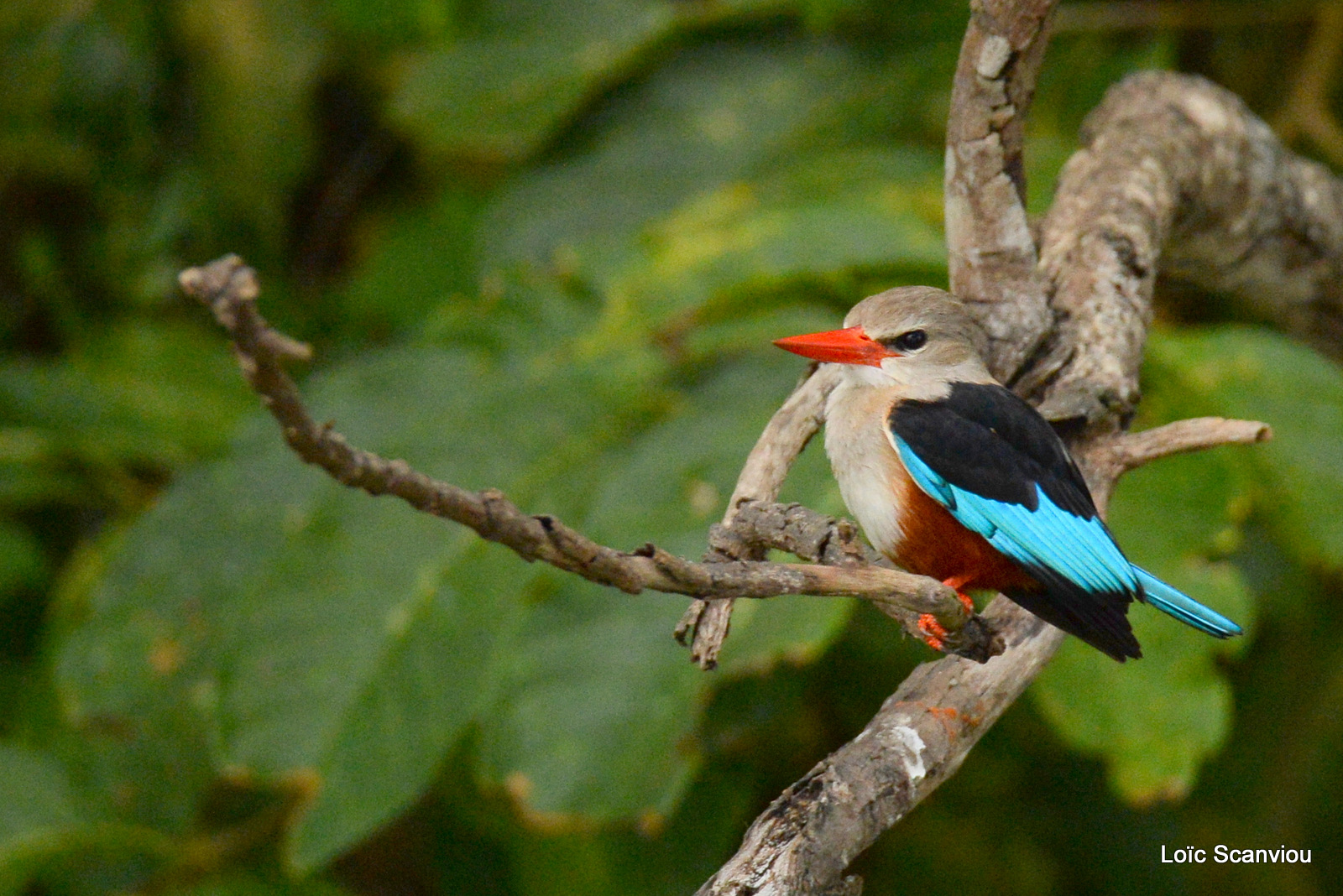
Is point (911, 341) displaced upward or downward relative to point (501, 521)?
downward

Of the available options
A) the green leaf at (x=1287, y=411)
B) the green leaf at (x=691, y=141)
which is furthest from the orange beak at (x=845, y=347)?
the green leaf at (x=691, y=141)

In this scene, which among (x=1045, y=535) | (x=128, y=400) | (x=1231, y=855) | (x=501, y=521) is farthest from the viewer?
(x=128, y=400)

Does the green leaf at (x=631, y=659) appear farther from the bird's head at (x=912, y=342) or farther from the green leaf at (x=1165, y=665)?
the green leaf at (x=1165, y=665)

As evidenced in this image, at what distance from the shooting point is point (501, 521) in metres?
1.17

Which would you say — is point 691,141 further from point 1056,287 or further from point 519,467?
point 1056,287

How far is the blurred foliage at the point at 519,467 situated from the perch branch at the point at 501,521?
34.3 inches

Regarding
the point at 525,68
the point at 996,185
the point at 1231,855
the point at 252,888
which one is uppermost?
the point at 996,185

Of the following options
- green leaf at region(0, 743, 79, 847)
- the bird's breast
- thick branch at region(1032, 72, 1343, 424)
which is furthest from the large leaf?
the bird's breast

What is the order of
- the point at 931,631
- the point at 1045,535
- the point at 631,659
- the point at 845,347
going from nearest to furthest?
the point at 931,631
the point at 1045,535
the point at 845,347
the point at 631,659

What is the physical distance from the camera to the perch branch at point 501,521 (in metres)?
1.00

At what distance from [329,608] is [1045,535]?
63.3 inches

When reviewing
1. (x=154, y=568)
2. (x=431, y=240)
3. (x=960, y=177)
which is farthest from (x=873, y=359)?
(x=431, y=240)

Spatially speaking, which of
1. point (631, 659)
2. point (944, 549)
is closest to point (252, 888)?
point (631, 659)

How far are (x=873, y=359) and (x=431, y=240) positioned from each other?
2788 mm
